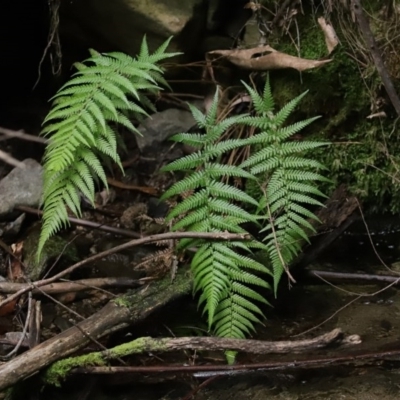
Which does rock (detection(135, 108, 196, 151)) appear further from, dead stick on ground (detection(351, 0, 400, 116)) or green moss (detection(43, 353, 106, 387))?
green moss (detection(43, 353, 106, 387))

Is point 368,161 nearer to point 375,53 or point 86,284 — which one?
point 375,53

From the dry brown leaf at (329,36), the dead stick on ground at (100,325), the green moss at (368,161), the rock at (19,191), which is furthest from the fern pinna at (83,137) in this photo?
the green moss at (368,161)

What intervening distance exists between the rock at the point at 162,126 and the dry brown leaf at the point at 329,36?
49.0 inches

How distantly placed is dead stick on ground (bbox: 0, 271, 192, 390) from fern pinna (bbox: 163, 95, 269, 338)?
0.17 m

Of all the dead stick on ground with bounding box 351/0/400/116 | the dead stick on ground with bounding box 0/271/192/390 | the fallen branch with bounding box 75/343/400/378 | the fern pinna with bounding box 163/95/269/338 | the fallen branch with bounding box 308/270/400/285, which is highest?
the dead stick on ground with bounding box 351/0/400/116

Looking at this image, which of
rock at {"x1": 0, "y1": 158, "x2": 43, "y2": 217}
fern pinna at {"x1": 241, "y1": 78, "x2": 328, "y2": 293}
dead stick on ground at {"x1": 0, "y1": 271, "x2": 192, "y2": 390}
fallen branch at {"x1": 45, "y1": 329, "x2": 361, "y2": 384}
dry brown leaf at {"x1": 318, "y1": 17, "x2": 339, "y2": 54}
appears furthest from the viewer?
rock at {"x1": 0, "y1": 158, "x2": 43, "y2": 217}

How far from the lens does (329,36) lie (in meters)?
3.32

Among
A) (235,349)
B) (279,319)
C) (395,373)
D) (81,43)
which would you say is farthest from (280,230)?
(81,43)

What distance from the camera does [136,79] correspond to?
315 centimetres

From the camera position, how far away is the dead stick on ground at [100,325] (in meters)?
2.41

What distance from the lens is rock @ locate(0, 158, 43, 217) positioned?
3.65 m

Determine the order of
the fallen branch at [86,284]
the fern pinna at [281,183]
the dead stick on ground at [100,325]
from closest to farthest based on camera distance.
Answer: the dead stick on ground at [100,325] < the fern pinna at [281,183] < the fallen branch at [86,284]

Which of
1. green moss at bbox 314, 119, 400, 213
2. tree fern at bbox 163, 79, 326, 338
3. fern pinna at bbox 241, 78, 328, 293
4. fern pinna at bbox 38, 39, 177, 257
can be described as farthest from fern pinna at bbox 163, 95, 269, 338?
green moss at bbox 314, 119, 400, 213

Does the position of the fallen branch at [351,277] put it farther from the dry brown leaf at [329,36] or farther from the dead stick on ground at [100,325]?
the dry brown leaf at [329,36]
